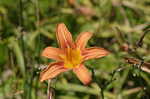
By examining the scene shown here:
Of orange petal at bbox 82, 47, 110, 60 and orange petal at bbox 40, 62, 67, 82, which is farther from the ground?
orange petal at bbox 82, 47, 110, 60

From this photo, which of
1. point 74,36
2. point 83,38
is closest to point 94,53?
point 83,38

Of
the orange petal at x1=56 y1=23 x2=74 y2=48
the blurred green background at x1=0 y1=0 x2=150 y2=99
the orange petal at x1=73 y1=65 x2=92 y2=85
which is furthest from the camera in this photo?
the blurred green background at x1=0 y1=0 x2=150 y2=99

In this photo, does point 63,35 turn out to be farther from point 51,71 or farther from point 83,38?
point 51,71

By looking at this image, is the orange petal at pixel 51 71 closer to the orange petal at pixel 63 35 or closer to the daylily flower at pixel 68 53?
the daylily flower at pixel 68 53

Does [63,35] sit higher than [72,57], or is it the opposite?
[63,35]

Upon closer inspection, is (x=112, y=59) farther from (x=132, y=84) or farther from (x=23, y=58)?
(x=23, y=58)

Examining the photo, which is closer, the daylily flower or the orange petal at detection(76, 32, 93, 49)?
the daylily flower

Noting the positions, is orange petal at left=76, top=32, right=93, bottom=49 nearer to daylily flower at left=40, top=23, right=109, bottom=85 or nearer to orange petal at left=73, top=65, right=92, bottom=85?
daylily flower at left=40, top=23, right=109, bottom=85

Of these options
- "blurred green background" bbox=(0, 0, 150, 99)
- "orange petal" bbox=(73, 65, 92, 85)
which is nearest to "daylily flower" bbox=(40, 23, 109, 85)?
"orange petal" bbox=(73, 65, 92, 85)
